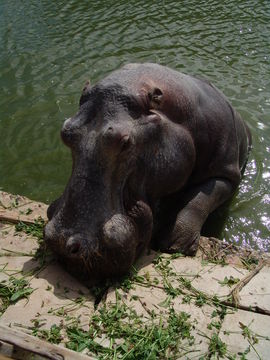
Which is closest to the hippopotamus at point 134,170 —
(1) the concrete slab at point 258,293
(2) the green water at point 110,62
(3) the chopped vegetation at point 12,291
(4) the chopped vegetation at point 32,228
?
(3) the chopped vegetation at point 12,291

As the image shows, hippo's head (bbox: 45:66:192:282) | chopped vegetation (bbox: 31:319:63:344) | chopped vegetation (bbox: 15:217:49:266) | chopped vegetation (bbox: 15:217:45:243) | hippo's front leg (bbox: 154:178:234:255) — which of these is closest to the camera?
chopped vegetation (bbox: 31:319:63:344)

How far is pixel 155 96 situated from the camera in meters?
3.99

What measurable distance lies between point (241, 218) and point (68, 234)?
270 centimetres

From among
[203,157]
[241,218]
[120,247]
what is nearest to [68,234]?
[120,247]

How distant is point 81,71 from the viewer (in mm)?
8883

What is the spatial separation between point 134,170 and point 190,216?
Answer: 3.30 feet

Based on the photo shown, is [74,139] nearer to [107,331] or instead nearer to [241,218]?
[107,331]

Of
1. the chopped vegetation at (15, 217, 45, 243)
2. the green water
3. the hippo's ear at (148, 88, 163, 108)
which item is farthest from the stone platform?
the green water

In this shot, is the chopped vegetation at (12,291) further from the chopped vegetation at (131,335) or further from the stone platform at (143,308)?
the chopped vegetation at (131,335)

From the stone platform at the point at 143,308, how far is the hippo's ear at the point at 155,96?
137 centimetres

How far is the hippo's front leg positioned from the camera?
14.2 ft

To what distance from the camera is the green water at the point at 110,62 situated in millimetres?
6172

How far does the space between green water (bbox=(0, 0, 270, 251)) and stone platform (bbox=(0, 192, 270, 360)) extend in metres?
1.48

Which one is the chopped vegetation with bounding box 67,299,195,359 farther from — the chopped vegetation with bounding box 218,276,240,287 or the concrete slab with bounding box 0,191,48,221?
the concrete slab with bounding box 0,191,48,221
